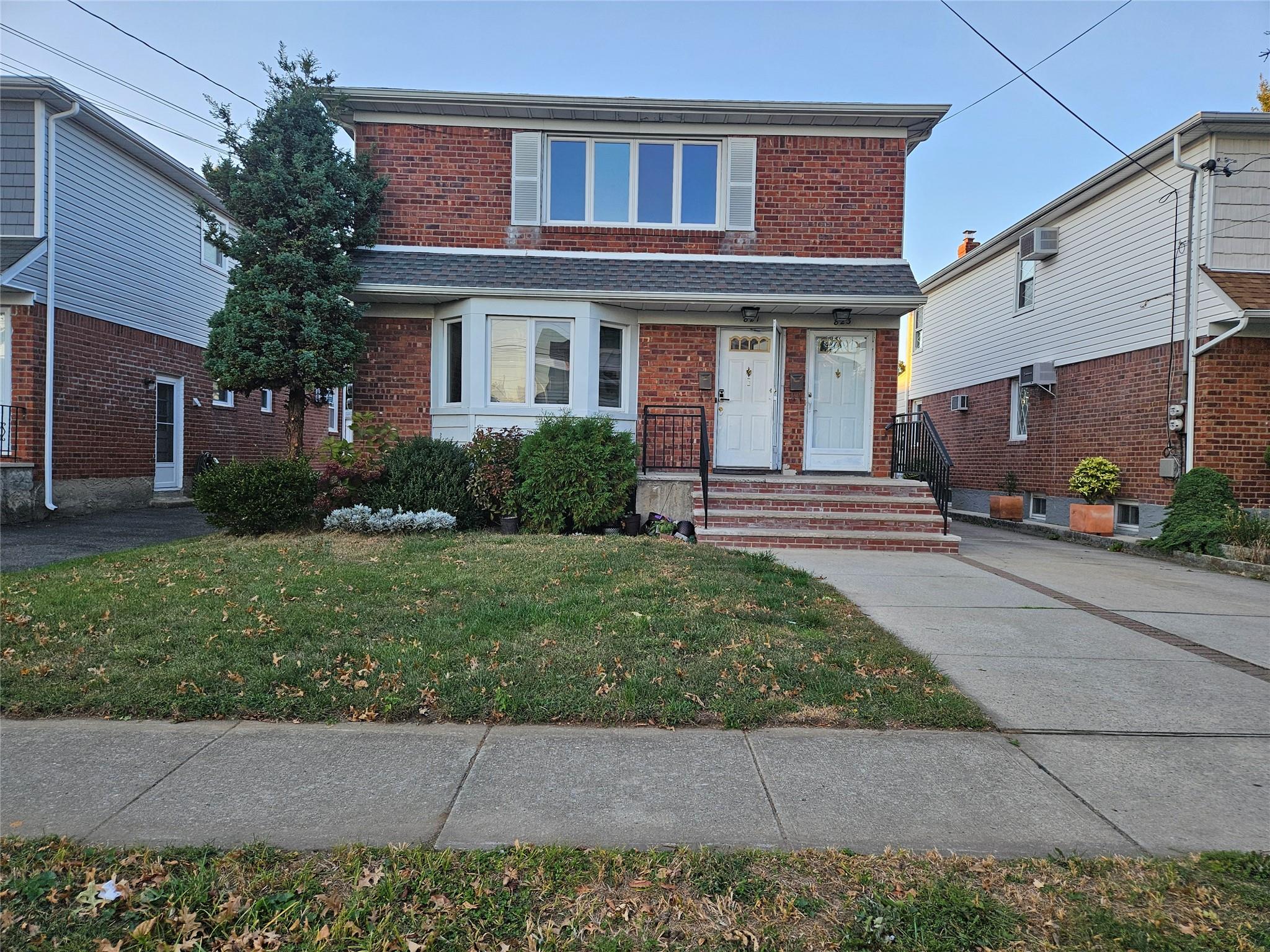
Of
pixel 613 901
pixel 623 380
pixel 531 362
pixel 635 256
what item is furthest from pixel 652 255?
pixel 613 901

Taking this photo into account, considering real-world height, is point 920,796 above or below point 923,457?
below

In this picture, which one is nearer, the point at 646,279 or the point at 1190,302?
the point at 1190,302

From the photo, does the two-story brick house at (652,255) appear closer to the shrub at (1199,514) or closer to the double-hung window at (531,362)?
the double-hung window at (531,362)

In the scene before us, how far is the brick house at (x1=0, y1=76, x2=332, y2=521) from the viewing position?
11383 millimetres

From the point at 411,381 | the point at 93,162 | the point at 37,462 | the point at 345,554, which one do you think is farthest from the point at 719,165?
the point at 37,462

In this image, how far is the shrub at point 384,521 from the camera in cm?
898

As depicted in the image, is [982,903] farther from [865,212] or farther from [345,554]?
[865,212]

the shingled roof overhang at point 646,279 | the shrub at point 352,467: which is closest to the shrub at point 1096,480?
the shingled roof overhang at point 646,279

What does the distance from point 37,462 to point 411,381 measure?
5.94 m

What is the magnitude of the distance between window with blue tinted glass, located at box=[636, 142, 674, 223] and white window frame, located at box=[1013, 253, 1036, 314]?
27.9 feet

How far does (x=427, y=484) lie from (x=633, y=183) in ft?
19.2

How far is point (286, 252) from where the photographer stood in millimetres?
10078

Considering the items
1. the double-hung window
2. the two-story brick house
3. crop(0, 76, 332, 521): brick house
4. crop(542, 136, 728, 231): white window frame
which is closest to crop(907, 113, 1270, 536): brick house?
the two-story brick house

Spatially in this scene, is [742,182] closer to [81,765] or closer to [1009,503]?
[1009,503]
